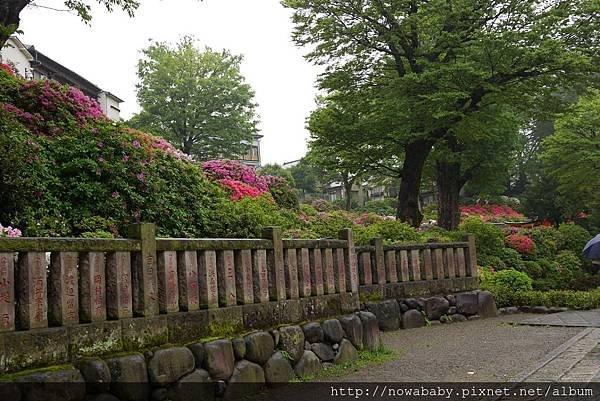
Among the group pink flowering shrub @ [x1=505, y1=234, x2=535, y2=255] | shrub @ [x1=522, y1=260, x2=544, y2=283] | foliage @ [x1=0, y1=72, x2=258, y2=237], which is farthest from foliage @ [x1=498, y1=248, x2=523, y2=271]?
foliage @ [x1=0, y1=72, x2=258, y2=237]

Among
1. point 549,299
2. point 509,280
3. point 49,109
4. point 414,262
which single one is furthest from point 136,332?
point 509,280

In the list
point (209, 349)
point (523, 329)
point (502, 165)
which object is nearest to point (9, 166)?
point (209, 349)

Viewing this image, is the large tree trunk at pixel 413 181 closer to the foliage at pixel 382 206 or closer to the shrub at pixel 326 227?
the shrub at pixel 326 227

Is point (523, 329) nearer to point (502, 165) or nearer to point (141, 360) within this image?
point (141, 360)

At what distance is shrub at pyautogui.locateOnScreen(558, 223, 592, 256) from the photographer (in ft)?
72.8

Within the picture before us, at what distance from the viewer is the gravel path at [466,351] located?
693 centimetres

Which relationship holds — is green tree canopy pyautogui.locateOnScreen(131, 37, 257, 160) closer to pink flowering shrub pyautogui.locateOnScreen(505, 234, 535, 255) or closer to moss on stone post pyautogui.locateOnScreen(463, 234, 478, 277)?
pink flowering shrub pyautogui.locateOnScreen(505, 234, 535, 255)

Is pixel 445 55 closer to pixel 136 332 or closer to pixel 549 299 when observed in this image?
→ pixel 549 299

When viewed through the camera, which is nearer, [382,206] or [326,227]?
[326,227]

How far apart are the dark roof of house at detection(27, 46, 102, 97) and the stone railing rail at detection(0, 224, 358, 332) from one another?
32369 mm

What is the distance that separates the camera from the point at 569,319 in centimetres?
1174

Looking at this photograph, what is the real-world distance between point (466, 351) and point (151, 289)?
5287mm

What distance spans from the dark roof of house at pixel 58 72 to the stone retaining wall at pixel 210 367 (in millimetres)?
32476

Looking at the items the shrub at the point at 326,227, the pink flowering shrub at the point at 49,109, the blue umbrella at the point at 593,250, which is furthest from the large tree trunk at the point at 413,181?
the pink flowering shrub at the point at 49,109
